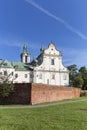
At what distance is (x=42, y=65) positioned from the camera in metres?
76.2

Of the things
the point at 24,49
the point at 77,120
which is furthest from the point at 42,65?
the point at 77,120

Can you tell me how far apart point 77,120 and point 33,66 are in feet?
205

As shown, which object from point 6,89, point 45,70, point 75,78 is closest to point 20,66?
point 45,70

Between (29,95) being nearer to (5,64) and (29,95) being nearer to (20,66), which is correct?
(5,64)

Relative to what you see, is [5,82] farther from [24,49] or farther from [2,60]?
[24,49]

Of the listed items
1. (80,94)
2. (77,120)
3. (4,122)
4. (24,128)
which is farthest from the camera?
(80,94)

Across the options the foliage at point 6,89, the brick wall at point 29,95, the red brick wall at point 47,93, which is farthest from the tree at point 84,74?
the foliage at point 6,89

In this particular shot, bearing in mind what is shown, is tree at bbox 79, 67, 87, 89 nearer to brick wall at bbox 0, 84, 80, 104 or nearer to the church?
the church

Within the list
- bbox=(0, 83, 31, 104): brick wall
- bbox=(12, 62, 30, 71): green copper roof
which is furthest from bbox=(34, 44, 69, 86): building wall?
bbox=(0, 83, 31, 104): brick wall

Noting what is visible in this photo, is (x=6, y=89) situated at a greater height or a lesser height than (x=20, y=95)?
greater

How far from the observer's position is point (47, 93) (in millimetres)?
36781

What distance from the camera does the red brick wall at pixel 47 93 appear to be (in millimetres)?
33806

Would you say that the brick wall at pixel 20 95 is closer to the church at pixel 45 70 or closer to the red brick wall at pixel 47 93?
the red brick wall at pixel 47 93

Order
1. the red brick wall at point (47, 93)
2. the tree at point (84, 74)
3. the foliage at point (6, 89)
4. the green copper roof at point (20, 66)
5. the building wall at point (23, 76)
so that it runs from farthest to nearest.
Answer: the green copper roof at point (20, 66)
the tree at point (84, 74)
the building wall at point (23, 76)
the red brick wall at point (47, 93)
the foliage at point (6, 89)
